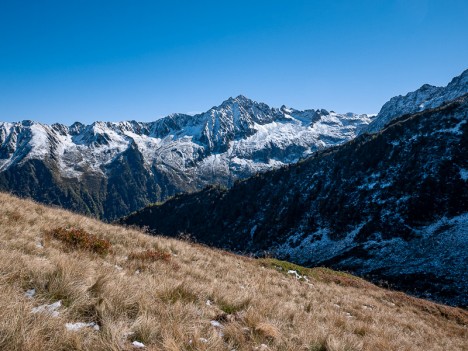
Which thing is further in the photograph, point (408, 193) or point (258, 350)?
point (408, 193)

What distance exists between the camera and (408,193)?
60.3 metres

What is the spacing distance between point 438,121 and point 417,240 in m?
33.4

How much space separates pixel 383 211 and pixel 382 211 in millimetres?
218

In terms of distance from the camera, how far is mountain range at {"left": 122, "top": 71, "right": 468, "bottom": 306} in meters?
44.5

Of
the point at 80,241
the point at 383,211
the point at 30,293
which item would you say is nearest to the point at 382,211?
the point at 383,211

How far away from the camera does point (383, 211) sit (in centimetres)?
6097

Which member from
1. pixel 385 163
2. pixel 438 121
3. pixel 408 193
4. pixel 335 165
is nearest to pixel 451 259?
pixel 408 193

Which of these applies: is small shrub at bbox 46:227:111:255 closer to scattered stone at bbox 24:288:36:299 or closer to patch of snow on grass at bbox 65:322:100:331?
scattered stone at bbox 24:288:36:299

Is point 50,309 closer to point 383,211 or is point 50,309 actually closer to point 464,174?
point 383,211

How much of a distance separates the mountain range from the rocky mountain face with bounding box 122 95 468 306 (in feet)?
0.57

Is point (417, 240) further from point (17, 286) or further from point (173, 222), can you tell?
point (173, 222)

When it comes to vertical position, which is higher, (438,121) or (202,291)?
(438,121)

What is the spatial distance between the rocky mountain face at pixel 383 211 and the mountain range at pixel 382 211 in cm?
17

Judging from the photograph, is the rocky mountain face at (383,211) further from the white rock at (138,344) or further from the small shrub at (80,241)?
the white rock at (138,344)
